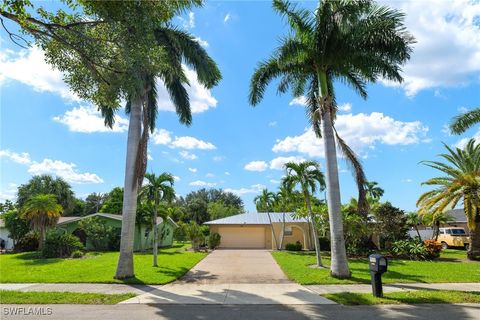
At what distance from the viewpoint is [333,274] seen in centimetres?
1270

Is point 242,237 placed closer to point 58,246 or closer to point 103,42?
point 58,246

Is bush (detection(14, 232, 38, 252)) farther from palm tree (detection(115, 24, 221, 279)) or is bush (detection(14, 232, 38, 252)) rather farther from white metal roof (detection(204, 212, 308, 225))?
palm tree (detection(115, 24, 221, 279))

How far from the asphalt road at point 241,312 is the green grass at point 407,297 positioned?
0.42 meters

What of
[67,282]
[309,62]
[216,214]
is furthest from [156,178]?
[216,214]

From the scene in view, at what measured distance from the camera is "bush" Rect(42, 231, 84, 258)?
2170 cm

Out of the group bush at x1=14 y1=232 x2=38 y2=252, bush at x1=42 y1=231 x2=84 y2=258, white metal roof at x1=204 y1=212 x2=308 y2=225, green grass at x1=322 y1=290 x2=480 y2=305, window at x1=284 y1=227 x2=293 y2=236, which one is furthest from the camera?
white metal roof at x1=204 y1=212 x2=308 y2=225

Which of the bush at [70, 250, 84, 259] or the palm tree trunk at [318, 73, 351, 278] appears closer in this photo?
the palm tree trunk at [318, 73, 351, 278]

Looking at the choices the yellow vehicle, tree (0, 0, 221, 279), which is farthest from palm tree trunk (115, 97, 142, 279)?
the yellow vehicle

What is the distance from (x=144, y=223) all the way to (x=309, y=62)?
20056 mm

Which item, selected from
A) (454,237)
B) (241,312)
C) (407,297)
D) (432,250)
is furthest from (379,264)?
(454,237)

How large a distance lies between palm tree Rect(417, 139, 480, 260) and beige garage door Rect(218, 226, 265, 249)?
16.8m

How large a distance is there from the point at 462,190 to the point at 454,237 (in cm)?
1108

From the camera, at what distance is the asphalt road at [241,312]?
7.32m

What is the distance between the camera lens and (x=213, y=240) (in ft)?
103
